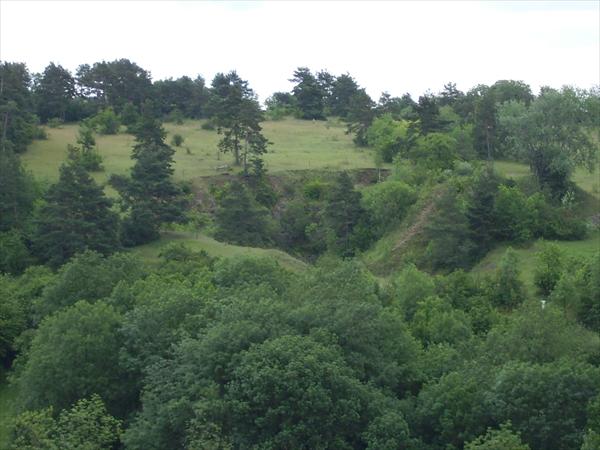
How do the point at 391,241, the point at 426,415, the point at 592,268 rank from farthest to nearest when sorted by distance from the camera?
the point at 391,241
the point at 592,268
the point at 426,415

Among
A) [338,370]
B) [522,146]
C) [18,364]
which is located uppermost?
[522,146]

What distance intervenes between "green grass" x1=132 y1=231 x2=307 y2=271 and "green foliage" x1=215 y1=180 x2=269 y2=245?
115 centimetres

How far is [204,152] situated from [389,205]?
56.1 feet

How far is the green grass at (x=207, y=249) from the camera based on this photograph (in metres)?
37.8

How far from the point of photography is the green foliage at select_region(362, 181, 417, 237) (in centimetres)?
4488

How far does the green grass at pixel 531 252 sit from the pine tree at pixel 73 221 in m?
16.8

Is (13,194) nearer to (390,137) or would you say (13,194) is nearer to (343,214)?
(343,214)

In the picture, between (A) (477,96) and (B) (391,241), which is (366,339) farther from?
(A) (477,96)

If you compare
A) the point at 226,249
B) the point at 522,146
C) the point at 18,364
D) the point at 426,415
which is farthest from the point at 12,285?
the point at 522,146

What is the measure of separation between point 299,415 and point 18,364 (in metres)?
11.7

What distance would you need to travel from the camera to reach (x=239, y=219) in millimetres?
42469

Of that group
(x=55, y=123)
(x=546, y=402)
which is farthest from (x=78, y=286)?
(x=55, y=123)

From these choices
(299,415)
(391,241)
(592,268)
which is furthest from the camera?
(391,241)

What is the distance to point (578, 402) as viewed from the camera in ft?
57.0
